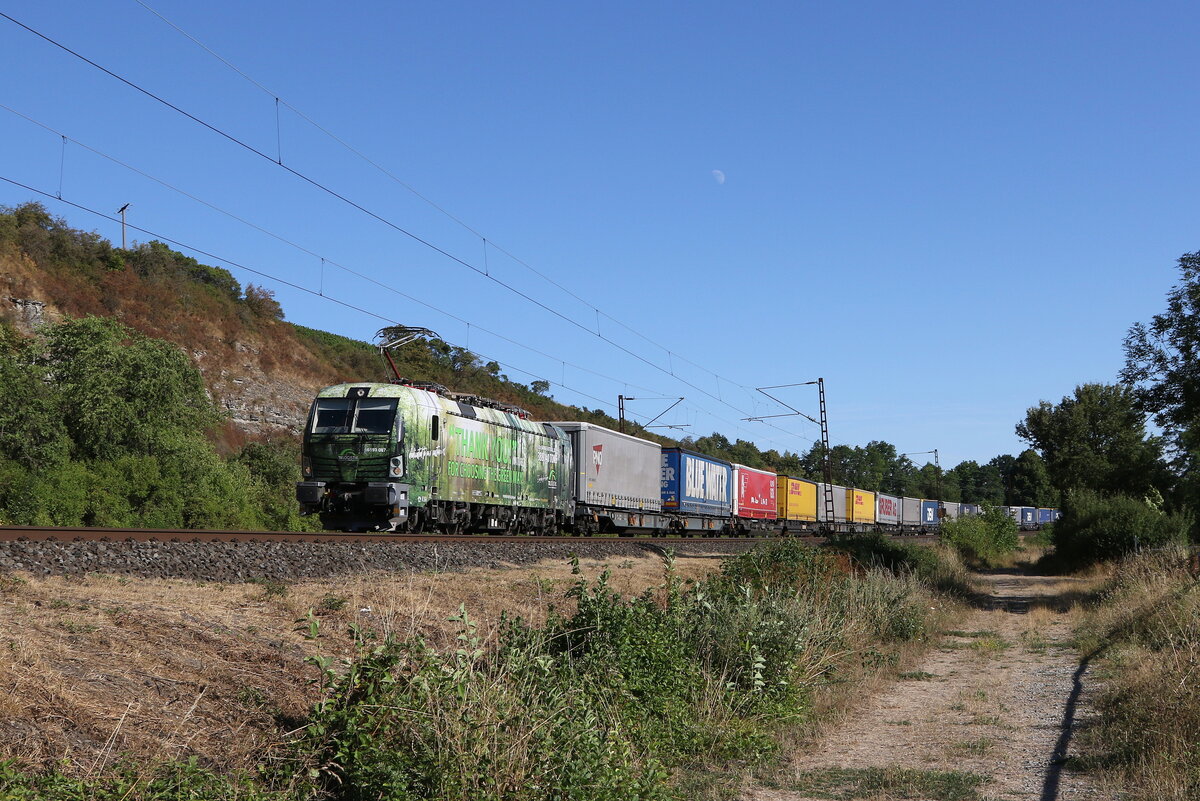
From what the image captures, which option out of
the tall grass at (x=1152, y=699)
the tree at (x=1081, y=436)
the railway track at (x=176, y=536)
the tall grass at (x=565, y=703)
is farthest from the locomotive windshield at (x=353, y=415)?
the tree at (x=1081, y=436)

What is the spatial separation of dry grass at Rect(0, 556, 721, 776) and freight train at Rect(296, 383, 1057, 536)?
31.3 ft

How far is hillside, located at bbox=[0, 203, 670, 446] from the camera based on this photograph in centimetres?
4772

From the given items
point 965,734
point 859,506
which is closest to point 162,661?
point 965,734

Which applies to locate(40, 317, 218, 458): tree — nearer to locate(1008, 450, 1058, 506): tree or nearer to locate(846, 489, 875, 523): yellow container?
locate(846, 489, 875, 523): yellow container

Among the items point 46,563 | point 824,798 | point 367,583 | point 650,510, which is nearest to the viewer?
point 824,798

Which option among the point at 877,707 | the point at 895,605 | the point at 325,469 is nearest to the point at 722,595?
the point at 877,707

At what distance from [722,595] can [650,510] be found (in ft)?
84.9

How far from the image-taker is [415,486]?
21797mm

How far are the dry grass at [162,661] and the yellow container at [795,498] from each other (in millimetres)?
45060

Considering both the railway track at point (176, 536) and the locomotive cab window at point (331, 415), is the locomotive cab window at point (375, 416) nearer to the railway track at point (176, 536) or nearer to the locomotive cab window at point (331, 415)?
the locomotive cab window at point (331, 415)

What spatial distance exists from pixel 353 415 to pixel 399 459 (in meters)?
1.69

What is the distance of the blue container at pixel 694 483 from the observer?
134ft

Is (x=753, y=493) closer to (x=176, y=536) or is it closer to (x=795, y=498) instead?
(x=795, y=498)

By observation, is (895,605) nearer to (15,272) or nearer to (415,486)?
(415,486)
